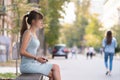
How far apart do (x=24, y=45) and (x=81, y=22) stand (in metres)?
A: 130

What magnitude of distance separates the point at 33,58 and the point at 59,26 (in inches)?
2074

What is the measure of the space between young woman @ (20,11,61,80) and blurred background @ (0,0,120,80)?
7.29m

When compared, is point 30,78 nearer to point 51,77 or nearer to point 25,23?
point 51,77

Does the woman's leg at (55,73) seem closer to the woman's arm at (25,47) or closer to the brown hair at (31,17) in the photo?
the woman's arm at (25,47)

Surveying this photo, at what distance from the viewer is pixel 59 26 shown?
60.7m

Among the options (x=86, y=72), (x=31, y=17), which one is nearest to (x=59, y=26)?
(x=86, y=72)

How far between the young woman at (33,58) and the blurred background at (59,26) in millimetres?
7293

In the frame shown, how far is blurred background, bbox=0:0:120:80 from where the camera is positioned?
19.0m

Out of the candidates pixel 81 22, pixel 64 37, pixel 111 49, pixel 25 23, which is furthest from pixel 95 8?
pixel 25 23

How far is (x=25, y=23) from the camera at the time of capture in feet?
28.0

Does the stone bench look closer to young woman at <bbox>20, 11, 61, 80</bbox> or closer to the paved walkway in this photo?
young woman at <bbox>20, 11, 61, 80</bbox>

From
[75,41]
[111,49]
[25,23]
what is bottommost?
[75,41]

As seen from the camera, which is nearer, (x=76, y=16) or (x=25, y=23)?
(x=25, y=23)

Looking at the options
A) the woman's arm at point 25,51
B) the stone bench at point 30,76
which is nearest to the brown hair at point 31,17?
the woman's arm at point 25,51
